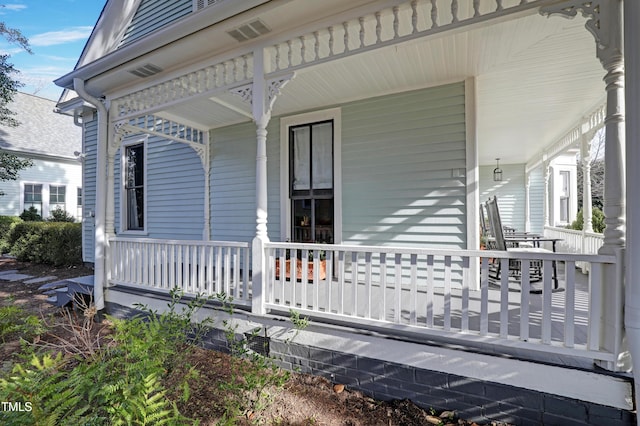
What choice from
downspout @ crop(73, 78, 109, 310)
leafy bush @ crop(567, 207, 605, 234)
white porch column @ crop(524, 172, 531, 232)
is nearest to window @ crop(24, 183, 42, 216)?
downspout @ crop(73, 78, 109, 310)

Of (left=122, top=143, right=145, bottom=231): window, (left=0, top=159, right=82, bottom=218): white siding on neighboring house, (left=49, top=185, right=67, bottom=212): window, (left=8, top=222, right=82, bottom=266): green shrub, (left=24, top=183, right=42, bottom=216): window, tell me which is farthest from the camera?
(left=49, top=185, right=67, bottom=212): window

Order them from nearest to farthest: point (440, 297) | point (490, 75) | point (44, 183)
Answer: point (440, 297) → point (490, 75) → point (44, 183)

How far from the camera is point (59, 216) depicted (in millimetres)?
12016

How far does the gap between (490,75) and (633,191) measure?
2.64m

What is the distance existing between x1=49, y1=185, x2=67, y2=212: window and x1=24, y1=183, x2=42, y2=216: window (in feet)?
1.15

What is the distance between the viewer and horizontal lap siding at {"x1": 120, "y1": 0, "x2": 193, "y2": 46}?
6.05m

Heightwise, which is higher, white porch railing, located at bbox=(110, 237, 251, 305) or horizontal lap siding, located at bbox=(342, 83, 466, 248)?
horizontal lap siding, located at bbox=(342, 83, 466, 248)

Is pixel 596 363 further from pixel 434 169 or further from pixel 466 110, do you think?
pixel 466 110

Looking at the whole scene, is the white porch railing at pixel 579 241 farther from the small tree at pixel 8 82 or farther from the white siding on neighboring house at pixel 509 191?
the small tree at pixel 8 82

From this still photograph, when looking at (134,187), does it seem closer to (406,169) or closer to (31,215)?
(406,169)

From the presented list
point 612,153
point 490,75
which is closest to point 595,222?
point 490,75

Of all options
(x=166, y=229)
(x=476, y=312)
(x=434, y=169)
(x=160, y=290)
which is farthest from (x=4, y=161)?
(x=476, y=312)

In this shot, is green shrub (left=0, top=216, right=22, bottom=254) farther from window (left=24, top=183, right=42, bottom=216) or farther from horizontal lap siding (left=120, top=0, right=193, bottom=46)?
horizontal lap siding (left=120, top=0, right=193, bottom=46)

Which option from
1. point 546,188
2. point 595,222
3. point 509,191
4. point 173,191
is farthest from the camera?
point 509,191
